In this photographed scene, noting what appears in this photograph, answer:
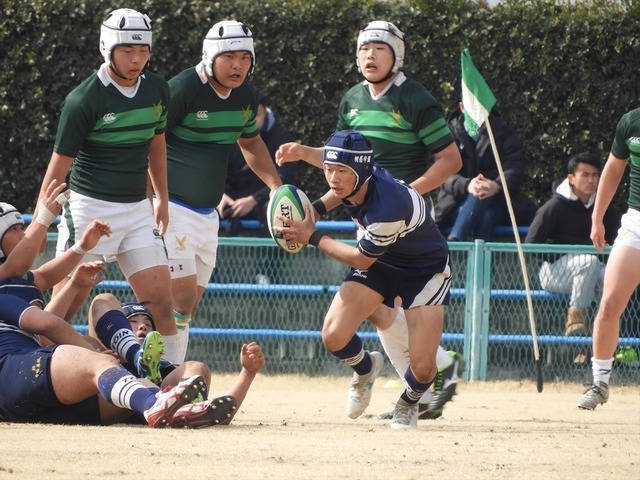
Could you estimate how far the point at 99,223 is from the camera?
23.6 feet

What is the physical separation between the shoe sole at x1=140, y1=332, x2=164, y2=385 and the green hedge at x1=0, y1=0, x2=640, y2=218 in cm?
596

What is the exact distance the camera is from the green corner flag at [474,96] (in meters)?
11.4

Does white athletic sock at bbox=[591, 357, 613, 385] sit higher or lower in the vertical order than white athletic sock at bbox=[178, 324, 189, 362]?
lower

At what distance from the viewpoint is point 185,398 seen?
6.55 metres

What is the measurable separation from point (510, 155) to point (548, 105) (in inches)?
39.6

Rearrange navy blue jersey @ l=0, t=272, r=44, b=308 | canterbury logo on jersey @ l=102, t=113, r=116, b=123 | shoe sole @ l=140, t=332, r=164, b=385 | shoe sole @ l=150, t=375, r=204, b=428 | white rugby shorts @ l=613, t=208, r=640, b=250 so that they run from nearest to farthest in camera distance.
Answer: shoe sole @ l=150, t=375, r=204, b=428 → shoe sole @ l=140, t=332, r=164, b=385 → navy blue jersey @ l=0, t=272, r=44, b=308 → canterbury logo on jersey @ l=102, t=113, r=116, b=123 → white rugby shorts @ l=613, t=208, r=640, b=250

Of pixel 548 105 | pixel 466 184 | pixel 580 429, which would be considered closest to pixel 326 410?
pixel 580 429

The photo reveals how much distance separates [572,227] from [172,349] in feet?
15.6

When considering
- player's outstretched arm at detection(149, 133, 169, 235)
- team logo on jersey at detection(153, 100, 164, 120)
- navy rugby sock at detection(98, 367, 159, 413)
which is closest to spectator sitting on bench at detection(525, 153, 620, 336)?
player's outstretched arm at detection(149, 133, 169, 235)

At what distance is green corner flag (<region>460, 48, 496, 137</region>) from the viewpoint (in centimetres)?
1144

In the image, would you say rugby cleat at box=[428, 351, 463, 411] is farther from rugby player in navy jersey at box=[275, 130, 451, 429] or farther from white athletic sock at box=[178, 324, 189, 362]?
white athletic sock at box=[178, 324, 189, 362]

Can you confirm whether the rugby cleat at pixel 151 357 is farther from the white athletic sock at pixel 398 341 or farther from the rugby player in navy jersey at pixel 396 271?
the white athletic sock at pixel 398 341

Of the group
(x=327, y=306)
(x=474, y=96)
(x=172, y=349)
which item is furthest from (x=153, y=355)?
(x=474, y=96)

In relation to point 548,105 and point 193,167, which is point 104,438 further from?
point 548,105
